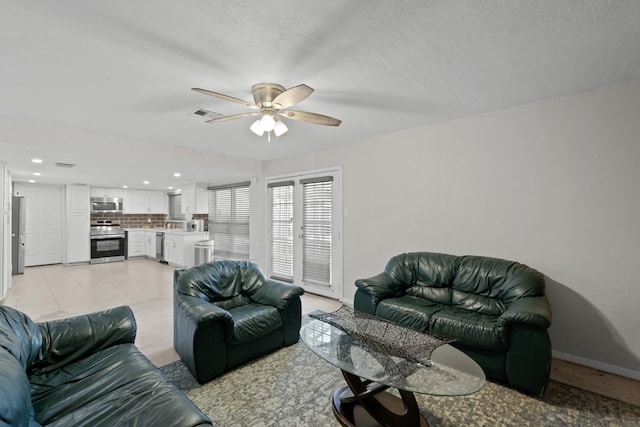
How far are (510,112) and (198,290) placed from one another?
12.1 feet

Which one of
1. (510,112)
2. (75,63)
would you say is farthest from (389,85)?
(75,63)

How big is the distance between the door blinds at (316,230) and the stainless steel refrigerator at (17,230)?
6071mm

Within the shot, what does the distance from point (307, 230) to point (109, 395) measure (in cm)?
370

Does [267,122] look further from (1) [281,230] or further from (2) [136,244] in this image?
(2) [136,244]

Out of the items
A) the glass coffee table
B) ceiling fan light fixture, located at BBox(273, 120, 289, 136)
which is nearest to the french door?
ceiling fan light fixture, located at BBox(273, 120, 289, 136)

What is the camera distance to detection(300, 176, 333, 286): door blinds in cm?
473

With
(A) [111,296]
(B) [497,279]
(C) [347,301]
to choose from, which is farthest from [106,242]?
(B) [497,279]

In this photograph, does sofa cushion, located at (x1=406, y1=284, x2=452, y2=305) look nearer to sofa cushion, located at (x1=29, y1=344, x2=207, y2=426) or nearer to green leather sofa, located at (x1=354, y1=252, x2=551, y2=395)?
green leather sofa, located at (x1=354, y1=252, x2=551, y2=395)

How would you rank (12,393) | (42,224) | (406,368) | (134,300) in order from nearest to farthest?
1. (12,393)
2. (406,368)
3. (134,300)
4. (42,224)

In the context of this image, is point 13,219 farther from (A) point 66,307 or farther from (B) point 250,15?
(B) point 250,15

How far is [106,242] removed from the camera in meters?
8.07

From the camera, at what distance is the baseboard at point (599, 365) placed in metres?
2.46

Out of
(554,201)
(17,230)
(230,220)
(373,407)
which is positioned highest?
(554,201)

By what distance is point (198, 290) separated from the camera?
284cm
